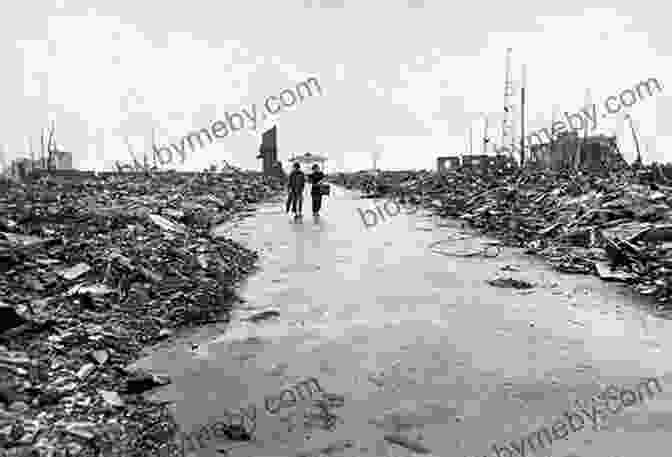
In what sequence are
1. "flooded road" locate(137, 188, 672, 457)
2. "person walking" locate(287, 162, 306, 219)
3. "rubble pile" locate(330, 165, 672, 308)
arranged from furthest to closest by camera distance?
1. "person walking" locate(287, 162, 306, 219)
2. "rubble pile" locate(330, 165, 672, 308)
3. "flooded road" locate(137, 188, 672, 457)

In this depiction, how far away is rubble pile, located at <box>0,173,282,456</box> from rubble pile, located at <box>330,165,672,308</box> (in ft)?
16.2

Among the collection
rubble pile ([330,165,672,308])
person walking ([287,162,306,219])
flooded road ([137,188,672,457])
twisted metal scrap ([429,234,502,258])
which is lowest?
flooded road ([137,188,672,457])

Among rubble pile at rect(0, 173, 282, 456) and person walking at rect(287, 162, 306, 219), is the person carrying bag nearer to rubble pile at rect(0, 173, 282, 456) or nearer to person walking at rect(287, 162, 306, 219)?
person walking at rect(287, 162, 306, 219)

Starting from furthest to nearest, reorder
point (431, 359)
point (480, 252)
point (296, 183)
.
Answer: point (296, 183)
point (480, 252)
point (431, 359)

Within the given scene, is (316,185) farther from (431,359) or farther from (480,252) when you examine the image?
(431,359)

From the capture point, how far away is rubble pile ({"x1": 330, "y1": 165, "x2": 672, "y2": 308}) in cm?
622

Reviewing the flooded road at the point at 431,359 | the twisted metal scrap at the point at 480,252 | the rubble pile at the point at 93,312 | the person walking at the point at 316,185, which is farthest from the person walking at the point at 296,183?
the flooded road at the point at 431,359

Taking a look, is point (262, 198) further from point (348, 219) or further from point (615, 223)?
point (615, 223)

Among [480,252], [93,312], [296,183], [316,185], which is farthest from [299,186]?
[93,312]

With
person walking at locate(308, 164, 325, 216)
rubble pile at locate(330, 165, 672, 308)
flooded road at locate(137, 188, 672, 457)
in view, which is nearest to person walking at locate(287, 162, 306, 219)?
person walking at locate(308, 164, 325, 216)

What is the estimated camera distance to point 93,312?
4.30 m

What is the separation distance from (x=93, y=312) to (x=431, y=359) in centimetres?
304

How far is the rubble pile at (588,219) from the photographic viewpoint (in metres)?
6.22

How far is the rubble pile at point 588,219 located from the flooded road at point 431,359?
26.0 inches
